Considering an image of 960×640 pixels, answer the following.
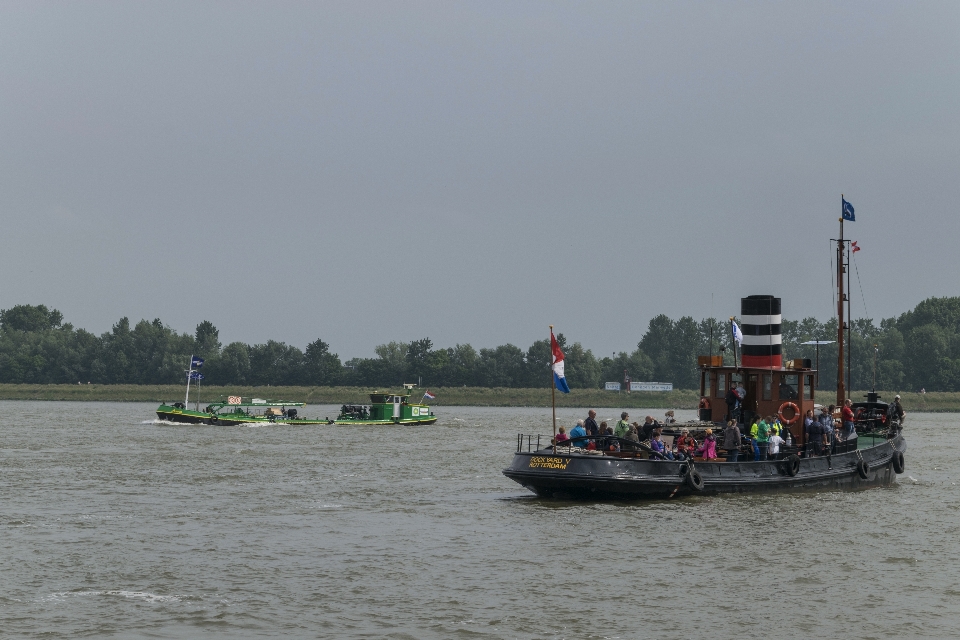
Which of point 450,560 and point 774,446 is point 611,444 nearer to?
point 774,446

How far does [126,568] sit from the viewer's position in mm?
21047

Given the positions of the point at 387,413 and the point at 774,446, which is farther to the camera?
the point at 387,413

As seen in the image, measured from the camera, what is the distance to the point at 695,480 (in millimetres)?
29953

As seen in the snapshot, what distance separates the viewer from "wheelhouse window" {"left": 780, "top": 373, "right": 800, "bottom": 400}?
117ft

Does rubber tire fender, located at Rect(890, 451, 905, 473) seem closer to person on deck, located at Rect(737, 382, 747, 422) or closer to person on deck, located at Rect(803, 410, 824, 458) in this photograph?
person on deck, located at Rect(803, 410, 824, 458)

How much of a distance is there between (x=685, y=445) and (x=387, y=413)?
56.3m

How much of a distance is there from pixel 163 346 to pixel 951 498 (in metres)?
166

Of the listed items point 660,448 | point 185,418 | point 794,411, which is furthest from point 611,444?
point 185,418

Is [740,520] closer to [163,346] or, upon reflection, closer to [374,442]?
[374,442]

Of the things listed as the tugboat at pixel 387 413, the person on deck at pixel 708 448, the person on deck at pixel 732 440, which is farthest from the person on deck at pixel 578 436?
the tugboat at pixel 387 413

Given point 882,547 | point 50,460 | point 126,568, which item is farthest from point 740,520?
point 50,460

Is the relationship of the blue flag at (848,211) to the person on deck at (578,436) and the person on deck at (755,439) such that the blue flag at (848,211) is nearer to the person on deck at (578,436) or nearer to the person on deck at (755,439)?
the person on deck at (755,439)

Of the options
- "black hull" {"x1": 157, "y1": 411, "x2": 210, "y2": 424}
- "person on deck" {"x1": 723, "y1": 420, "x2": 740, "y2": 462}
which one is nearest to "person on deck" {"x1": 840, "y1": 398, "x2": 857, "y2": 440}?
"person on deck" {"x1": 723, "y1": 420, "x2": 740, "y2": 462}

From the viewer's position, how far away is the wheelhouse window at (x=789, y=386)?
117 ft
